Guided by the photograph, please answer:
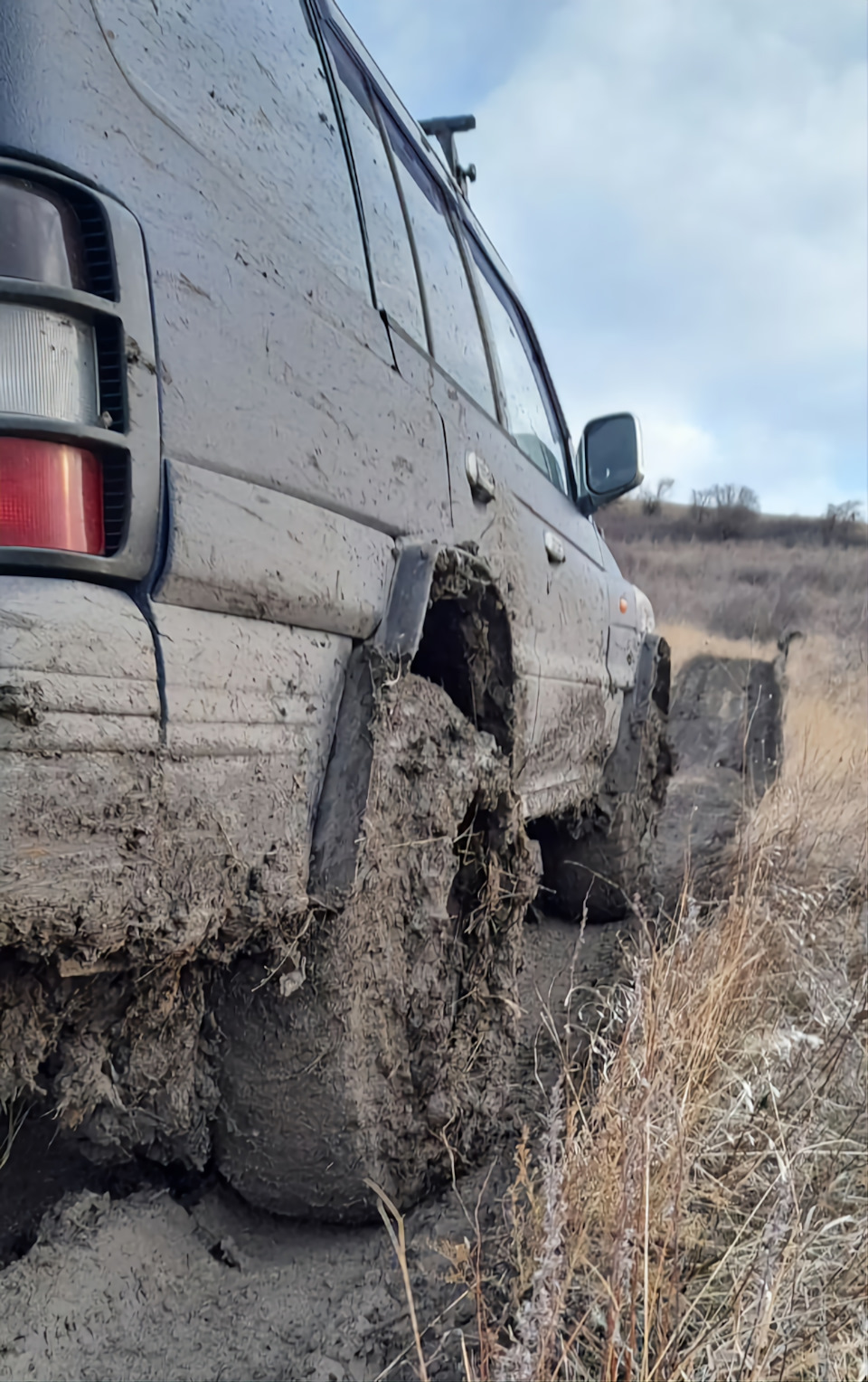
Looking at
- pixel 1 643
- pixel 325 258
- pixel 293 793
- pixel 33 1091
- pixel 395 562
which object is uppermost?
pixel 325 258

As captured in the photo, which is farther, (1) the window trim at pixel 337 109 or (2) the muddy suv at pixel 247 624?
(1) the window trim at pixel 337 109

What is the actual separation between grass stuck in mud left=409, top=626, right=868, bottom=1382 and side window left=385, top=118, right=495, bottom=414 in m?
1.64

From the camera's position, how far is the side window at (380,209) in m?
2.05

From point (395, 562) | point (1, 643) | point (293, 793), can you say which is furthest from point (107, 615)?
point (395, 562)

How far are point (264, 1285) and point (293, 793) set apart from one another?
1039mm

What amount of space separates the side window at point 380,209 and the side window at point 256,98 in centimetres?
9

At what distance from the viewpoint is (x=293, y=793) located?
1.52 metres

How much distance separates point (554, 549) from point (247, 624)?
1786 mm

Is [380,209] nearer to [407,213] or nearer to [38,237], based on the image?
[407,213]

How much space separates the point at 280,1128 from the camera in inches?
68.5

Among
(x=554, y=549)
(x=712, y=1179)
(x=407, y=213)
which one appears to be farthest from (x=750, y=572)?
(x=712, y=1179)

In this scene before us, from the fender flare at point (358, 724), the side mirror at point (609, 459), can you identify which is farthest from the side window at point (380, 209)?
the side mirror at point (609, 459)

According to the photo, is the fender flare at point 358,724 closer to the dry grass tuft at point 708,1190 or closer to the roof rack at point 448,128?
the dry grass tuft at point 708,1190

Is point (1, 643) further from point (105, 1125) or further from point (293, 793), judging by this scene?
point (105, 1125)
